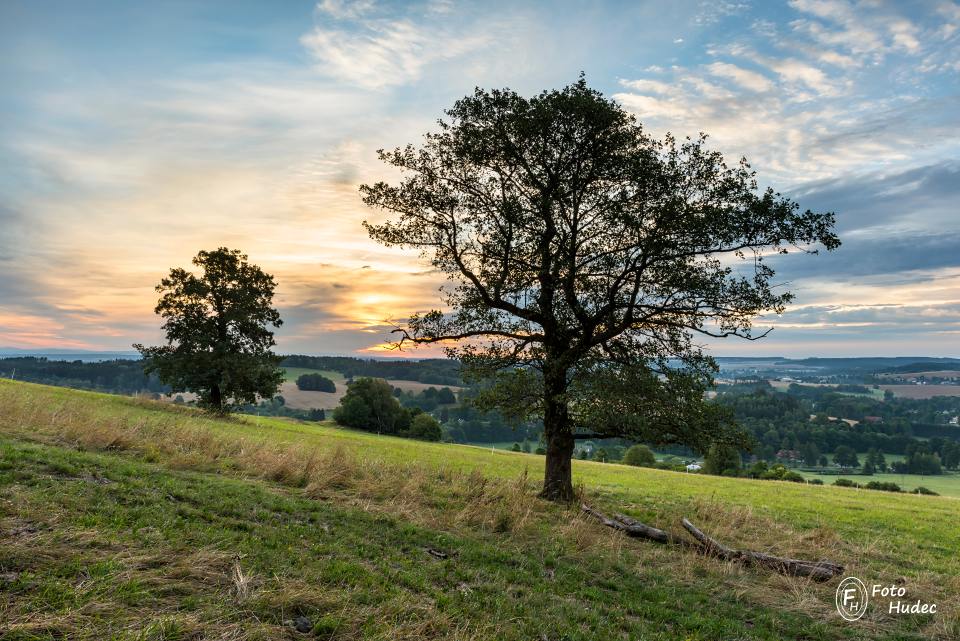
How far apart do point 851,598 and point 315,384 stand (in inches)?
5613

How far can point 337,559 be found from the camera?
319 inches

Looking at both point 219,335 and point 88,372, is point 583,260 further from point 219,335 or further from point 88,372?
point 88,372

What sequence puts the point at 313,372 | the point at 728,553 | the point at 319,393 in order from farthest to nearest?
the point at 313,372
the point at 319,393
the point at 728,553

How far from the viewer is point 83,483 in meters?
8.97

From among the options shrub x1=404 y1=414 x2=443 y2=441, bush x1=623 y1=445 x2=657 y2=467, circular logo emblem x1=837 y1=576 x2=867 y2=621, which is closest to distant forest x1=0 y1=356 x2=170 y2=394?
shrub x1=404 y1=414 x2=443 y2=441

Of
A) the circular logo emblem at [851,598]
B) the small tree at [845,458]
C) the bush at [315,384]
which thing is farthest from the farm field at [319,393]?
the circular logo emblem at [851,598]

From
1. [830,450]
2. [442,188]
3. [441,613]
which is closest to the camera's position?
[441,613]

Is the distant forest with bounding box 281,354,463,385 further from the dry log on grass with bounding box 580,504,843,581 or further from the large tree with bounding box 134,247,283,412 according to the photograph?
the dry log on grass with bounding box 580,504,843,581

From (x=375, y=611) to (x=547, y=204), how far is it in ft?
39.3

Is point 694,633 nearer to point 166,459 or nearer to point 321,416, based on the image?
point 166,459

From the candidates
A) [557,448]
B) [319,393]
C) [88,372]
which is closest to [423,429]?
[319,393]

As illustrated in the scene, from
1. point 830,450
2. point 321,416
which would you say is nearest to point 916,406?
point 830,450

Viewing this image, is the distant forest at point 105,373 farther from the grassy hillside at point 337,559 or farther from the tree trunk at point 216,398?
the grassy hillside at point 337,559

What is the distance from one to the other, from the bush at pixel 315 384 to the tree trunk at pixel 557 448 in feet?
434
